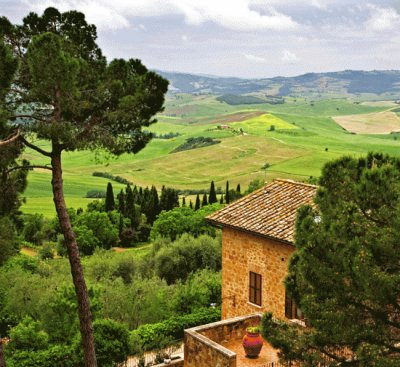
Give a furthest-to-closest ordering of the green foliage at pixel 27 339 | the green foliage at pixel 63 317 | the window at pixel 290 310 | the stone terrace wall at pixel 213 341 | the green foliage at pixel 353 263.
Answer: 1. the green foliage at pixel 63 317
2. the green foliage at pixel 27 339
3. the window at pixel 290 310
4. the stone terrace wall at pixel 213 341
5. the green foliage at pixel 353 263

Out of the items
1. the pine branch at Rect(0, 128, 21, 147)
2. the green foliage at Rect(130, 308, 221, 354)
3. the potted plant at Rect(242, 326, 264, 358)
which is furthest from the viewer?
the green foliage at Rect(130, 308, 221, 354)

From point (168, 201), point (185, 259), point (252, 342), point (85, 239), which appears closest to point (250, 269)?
point (252, 342)

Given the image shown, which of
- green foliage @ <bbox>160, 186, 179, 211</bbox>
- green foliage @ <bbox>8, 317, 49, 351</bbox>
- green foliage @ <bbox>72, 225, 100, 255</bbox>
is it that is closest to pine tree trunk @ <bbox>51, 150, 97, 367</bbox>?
green foliage @ <bbox>8, 317, 49, 351</bbox>

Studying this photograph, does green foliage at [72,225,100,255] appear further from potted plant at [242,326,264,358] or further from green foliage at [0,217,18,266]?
potted plant at [242,326,264,358]

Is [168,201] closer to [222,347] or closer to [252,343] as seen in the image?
[252,343]

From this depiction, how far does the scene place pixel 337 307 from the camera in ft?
34.8

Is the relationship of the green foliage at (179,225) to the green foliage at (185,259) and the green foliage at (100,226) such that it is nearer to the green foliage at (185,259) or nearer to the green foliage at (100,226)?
the green foliage at (100,226)

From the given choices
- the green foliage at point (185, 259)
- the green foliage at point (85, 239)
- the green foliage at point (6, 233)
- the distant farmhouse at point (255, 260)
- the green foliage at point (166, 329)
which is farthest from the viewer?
the green foliage at point (85, 239)

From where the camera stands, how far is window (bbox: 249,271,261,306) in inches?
808

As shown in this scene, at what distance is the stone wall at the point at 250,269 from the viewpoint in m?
19.5

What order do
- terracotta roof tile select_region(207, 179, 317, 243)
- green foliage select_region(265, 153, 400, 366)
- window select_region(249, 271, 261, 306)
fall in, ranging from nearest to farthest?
green foliage select_region(265, 153, 400, 366), terracotta roof tile select_region(207, 179, 317, 243), window select_region(249, 271, 261, 306)

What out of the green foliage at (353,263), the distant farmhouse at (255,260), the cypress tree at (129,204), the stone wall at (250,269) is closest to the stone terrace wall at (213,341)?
the distant farmhouse at (255,260)

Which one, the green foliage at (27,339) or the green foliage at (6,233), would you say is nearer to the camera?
the green foliage at (6,233)

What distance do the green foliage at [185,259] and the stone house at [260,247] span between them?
96.4 feet
